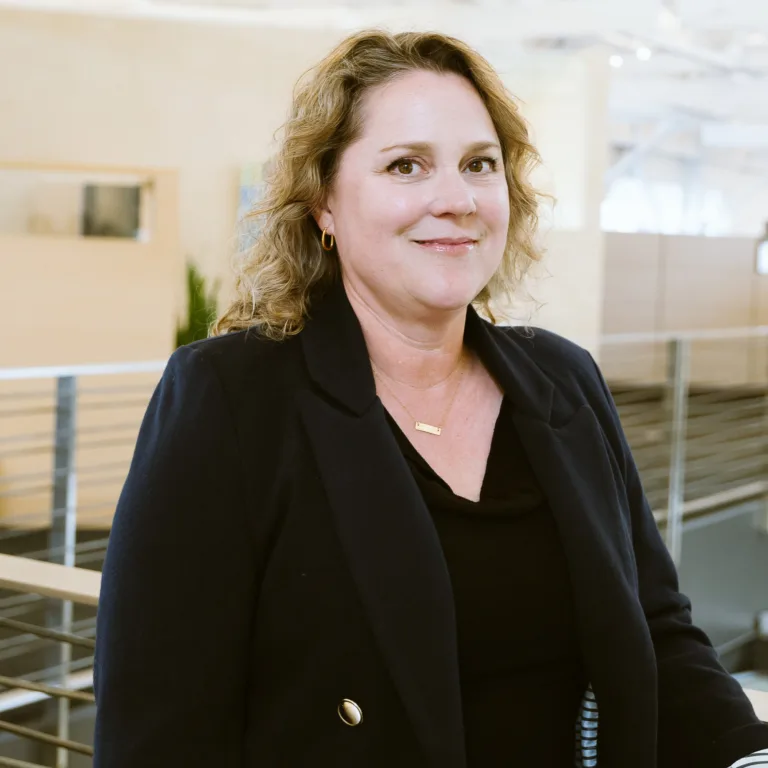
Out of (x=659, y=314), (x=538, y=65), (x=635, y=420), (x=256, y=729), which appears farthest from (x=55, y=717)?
(x=659, y=314)

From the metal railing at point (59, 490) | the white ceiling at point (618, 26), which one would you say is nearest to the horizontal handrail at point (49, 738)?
the metal railing at point (59, 490)

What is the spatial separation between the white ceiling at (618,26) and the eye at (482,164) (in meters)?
1.83

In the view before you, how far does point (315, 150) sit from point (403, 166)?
0.33ft

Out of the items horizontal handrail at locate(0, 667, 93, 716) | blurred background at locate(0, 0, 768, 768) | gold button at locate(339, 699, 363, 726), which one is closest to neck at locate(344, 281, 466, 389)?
gold button at locate(339, 699, 363, 726)

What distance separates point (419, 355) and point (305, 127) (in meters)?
0.26

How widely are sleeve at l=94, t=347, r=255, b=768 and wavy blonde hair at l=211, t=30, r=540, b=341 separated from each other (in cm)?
19

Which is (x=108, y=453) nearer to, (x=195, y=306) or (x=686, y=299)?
(x=195, y=306)

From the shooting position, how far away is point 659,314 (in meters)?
7.99

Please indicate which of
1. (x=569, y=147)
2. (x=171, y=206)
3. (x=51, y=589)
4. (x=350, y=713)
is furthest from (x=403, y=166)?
(x=569, y=147)

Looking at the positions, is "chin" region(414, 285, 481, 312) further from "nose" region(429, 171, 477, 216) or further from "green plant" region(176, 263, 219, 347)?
"green plant" region(176, 263, 219, 347)

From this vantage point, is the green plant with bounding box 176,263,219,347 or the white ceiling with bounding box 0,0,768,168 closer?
the green plant with bounding box 176,263,219,347

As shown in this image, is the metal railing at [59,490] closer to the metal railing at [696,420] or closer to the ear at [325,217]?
the ear at [325,217]

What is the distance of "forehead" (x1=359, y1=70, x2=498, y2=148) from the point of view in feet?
3.43

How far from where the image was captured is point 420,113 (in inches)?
41.3
